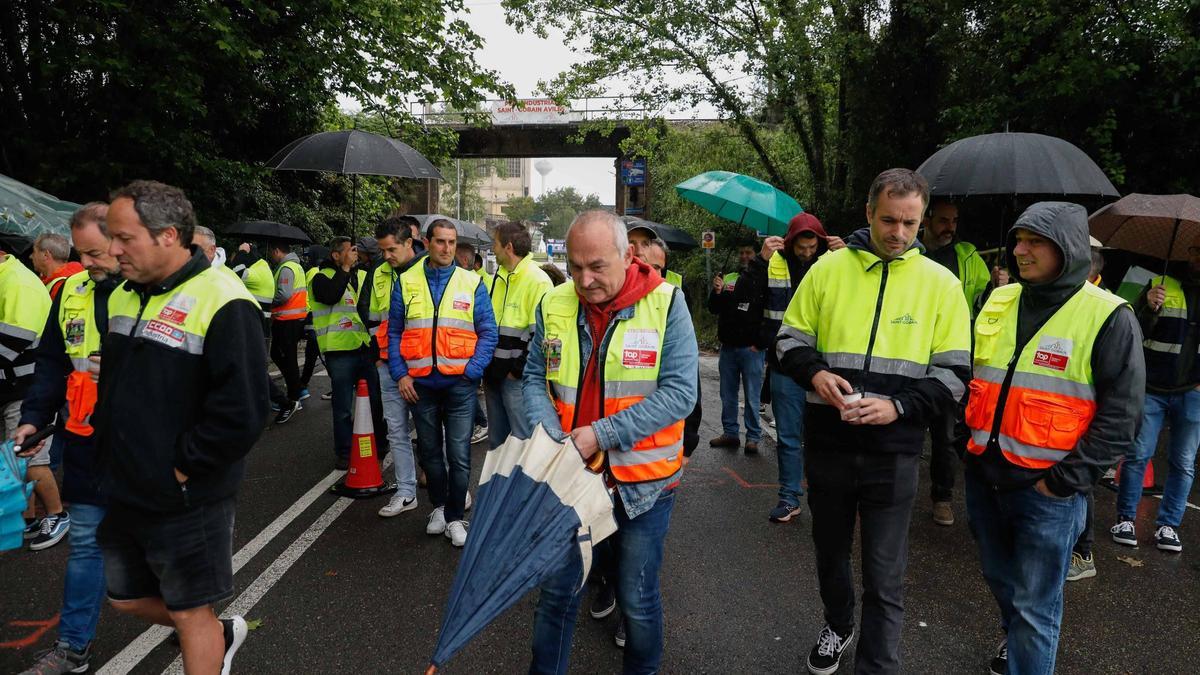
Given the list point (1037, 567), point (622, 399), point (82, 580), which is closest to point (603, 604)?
point (622, 399)

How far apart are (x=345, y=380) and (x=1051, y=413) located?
5277mm

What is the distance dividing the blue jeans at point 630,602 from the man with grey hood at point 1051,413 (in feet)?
4.53

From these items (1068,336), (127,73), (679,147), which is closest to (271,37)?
(127,73)

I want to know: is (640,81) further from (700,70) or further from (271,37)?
(271,37)

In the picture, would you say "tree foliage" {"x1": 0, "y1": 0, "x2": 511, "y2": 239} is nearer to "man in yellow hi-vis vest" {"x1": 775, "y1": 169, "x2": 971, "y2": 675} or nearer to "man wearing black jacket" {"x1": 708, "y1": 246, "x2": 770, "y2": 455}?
"man wearing black jacket" {"x1": 708, "y1": 246, "x2": 770, "y2": 455}

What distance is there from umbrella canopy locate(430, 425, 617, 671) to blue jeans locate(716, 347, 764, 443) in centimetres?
479

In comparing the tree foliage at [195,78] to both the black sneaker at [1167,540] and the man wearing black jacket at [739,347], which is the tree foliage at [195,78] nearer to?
the man wearing black jacket at [739,347]

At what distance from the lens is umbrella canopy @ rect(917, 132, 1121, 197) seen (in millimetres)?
4262

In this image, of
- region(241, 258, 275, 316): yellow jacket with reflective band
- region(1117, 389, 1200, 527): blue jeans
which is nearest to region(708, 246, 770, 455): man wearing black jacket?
region(1117, 389, 1200, 527): blue jeans

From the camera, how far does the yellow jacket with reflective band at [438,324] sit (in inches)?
178

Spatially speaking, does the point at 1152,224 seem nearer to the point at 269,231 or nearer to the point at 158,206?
the point at 158,206

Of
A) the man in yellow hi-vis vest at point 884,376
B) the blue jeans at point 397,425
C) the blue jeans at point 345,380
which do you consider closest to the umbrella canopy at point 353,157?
the blue jeans at point 345,380

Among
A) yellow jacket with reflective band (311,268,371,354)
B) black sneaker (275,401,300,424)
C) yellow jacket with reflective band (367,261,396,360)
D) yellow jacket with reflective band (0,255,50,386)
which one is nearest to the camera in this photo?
yellow jacket with reflective band (0,255,50,386)

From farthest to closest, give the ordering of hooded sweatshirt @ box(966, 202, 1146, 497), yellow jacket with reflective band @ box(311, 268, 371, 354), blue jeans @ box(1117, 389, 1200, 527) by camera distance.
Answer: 1. yellow jacket with reflective band @ box(311, 268, 371, 354)
2. blue jeans @ box(1117, 389, 1200, 527)
3. hooded sweatshirt @ box(966, 202, 1146, 497)
